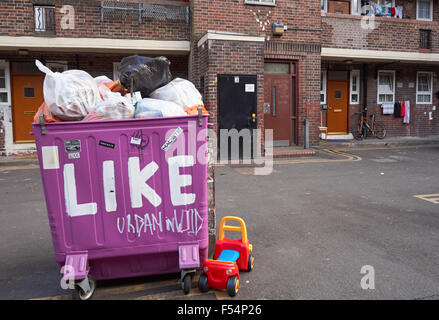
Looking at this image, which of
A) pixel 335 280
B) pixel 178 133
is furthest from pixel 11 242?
pixel 335 280

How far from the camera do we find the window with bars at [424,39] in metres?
15.5

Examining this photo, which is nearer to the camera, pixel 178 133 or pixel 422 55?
pixel 178 133

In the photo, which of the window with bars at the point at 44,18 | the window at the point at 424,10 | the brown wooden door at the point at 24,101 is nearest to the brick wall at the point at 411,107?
the window at the point at 424,10

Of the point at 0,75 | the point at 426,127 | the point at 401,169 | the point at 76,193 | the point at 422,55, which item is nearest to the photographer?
Answer: the point at 76,193

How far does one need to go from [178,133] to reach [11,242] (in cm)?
298

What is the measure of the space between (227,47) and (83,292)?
930cm

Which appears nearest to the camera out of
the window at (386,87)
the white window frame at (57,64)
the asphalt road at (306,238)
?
the asphalt road at (306,238)

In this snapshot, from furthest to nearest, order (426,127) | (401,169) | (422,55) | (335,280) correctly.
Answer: (426,127) < (422,55) < (401,169) < (335,280)

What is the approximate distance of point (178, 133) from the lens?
3041mm

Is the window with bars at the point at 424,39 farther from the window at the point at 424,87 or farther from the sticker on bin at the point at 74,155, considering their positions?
the sticker on bin at the point at 74,155

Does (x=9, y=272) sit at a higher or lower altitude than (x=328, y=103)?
lower

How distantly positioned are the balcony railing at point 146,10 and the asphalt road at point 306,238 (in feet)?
19.9

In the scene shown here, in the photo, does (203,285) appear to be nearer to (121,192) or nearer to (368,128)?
(121,192)

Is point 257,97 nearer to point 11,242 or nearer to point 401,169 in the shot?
point 401,169
